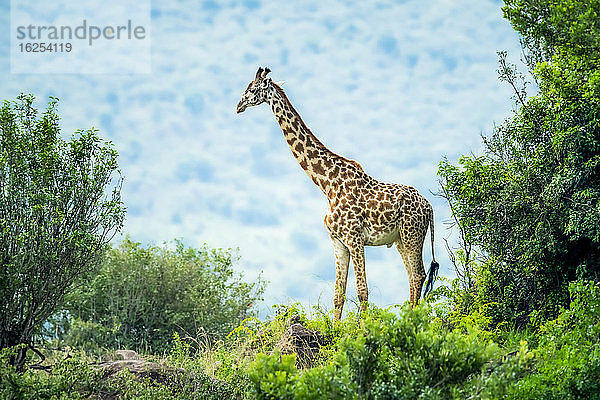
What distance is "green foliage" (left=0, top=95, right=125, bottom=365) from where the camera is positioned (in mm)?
10055

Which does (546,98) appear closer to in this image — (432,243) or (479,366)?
(432,243)

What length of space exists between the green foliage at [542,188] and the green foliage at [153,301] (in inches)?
285

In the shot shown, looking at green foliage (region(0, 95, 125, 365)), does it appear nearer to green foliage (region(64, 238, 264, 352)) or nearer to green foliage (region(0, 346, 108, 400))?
green foliage (region(0, 346, 108, 400))

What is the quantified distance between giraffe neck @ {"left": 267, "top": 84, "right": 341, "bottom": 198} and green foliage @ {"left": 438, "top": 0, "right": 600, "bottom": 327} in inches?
106

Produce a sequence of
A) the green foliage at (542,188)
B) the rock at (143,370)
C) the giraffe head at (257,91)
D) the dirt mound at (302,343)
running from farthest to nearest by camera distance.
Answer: the giraffe head at (257,91) → the green foliage at (542,188) → the dirt mound at (302,343) → the rock at (143,370)

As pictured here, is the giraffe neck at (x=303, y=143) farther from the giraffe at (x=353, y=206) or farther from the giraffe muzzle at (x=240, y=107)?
the giraffe muzzle at (x=240, y=107)

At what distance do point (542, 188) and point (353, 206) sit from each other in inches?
133

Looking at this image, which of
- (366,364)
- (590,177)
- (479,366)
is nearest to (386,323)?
(366,364)

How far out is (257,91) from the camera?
39.4 feet

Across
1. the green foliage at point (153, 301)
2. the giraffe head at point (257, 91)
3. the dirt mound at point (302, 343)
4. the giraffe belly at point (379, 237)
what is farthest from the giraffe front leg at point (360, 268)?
the green foliage at point (153, 301)

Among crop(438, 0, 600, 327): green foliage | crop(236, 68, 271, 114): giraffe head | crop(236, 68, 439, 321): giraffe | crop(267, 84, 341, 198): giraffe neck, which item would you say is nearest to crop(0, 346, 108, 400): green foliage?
crop(236, 68, 439, 321): giraffe

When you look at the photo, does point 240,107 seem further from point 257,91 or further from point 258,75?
point 258,75

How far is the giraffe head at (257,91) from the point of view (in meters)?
12.0

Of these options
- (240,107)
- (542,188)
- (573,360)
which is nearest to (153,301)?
(240,107)
